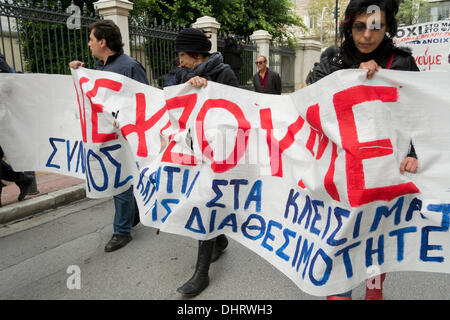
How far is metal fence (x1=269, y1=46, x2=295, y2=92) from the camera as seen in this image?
653 inches

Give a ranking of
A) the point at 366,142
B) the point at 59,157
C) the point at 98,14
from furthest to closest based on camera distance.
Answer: the point at 98,14, the point at 59,157, the point at 366,142

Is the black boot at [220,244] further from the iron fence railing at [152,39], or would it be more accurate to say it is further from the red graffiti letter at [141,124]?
the iron fence railing at [152,39]

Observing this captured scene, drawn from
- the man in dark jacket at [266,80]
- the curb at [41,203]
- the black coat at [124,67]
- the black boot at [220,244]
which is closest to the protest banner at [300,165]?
the black coat at [124,67]

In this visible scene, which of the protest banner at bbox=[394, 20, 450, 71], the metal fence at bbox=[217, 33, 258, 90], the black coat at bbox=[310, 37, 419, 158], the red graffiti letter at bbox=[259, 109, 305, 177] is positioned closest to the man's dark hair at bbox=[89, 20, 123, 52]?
the red graffiti letter at bbox=[259, 109, 305, 177]

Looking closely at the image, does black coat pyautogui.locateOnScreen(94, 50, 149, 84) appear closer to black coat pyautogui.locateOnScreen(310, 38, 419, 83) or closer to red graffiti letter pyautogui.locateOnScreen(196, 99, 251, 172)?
red graffiti letter pyautogui.locateOnScreen(196, 99, 251, 172)

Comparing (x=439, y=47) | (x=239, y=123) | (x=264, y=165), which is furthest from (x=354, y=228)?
(x=439, y=47)

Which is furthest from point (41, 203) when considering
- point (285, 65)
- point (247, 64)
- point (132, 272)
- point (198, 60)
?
point (285, 65)

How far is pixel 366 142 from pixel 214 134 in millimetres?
968

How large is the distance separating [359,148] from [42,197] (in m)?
4.12

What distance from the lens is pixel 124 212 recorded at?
3.58 m

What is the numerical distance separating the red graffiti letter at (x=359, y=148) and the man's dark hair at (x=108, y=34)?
2239mm

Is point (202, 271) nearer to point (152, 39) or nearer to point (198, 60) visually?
point (198, 60)

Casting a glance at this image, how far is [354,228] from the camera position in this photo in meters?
1.94

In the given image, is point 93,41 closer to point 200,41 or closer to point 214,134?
point 200,41
